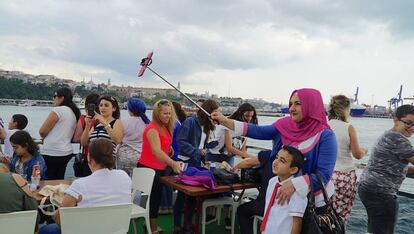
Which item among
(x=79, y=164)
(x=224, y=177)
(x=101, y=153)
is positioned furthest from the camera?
(x=79, y=164)

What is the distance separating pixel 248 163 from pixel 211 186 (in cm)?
48

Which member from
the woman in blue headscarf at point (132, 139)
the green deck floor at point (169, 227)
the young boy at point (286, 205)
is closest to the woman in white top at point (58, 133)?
the woman in blue headscarf at point (132, 139)

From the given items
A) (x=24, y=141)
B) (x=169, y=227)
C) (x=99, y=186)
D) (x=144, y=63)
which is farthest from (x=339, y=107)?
(x=24, y=141)

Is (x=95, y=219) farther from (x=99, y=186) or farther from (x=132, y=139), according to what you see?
(x=132, y=139)

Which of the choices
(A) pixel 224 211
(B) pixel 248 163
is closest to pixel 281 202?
(B) pixel 248 163

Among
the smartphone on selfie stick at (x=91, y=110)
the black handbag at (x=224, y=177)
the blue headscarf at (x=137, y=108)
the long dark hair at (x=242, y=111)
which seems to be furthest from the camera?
the long dark hair at (x=242, y=111)

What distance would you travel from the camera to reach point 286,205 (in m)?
2.09

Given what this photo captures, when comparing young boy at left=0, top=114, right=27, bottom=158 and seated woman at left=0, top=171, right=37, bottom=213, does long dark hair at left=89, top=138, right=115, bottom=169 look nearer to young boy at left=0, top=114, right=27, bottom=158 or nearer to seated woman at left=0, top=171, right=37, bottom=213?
seated woman at left=0, top=171, right=37, bottom=213

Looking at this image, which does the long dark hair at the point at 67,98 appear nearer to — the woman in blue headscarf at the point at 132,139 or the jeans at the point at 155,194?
the woman in blue headscarf at the point at 132,139

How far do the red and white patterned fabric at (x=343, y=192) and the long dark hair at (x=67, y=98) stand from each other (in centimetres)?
280

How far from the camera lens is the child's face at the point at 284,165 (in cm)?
211

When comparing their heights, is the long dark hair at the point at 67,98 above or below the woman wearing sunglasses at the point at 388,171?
above

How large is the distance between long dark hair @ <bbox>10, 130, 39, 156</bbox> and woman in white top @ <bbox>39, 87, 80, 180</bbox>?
2.32 ft

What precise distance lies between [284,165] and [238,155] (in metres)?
1.95
